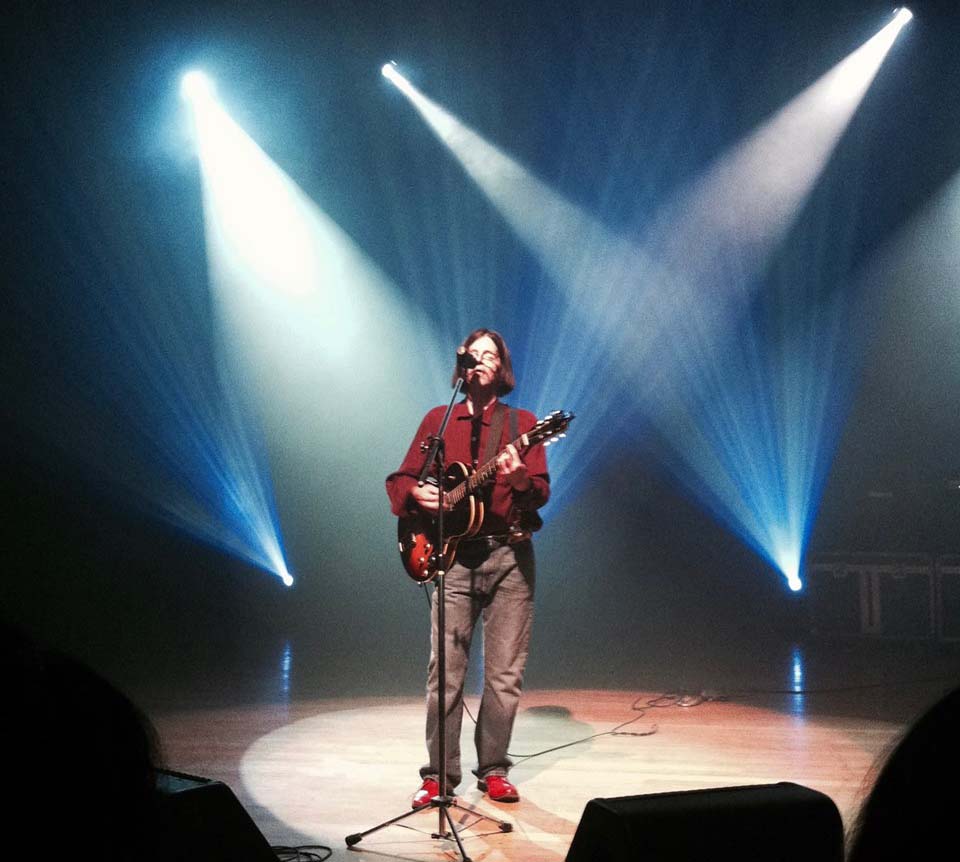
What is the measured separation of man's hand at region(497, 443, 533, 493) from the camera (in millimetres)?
3574

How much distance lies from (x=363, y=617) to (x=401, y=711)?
4.05 metres

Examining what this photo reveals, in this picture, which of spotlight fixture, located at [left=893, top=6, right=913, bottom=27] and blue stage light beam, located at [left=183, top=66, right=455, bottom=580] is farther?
blue stage light beam, located at [left=183, top=66, right=455, bottom=580]

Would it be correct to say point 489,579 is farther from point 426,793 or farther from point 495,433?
point 426,793

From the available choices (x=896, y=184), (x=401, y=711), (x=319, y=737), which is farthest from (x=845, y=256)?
(x=319, y=737)

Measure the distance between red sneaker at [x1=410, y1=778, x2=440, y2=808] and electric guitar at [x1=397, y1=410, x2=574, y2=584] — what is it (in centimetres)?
75

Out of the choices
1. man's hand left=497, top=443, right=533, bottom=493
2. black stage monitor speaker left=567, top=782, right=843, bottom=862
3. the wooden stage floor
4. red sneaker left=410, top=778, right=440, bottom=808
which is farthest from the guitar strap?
black stage monitor speaker left=567, top=782, right=843, bottom=862

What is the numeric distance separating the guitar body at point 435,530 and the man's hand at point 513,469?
13cm

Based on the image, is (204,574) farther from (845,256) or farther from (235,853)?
(235,853)

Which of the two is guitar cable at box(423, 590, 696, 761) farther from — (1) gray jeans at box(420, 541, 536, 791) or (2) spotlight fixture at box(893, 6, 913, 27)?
(2) spotlight fixture at box(893, 6, 913, 27)

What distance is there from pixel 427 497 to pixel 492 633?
63 centimetres

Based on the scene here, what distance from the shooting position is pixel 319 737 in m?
4.93

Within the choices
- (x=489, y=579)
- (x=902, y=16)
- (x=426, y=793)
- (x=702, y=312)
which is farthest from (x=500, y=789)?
(x=902, y=16)

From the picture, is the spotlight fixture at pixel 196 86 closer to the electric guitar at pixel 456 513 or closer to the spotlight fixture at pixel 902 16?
the spotlight fixture at pixel 902 16

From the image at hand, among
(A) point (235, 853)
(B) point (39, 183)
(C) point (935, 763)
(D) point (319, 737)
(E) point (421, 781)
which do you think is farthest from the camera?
(B) point (39, 183)
